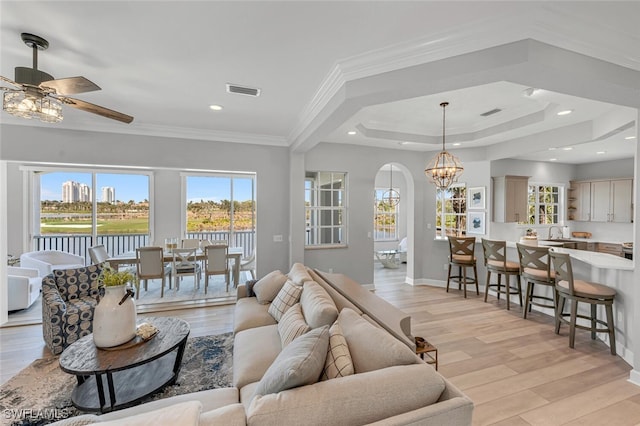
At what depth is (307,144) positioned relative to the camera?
4.18 meters

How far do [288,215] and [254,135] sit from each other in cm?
151

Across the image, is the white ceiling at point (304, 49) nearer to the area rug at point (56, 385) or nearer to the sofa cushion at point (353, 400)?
the sofa cushion at point (353, 400)

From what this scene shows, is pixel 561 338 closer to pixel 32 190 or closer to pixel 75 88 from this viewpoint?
pixel 75 88

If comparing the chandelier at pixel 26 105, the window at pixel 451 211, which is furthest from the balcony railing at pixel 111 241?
the chandelier at pixel 26 105

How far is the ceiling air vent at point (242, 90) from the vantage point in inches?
112

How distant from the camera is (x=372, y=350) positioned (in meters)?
1.55

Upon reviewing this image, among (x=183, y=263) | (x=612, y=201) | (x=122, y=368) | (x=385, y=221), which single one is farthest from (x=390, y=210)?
(x=122, y=368)

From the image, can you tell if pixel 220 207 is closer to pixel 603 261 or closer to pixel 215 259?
pixel 215 259

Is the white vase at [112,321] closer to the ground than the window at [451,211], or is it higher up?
closer to the ground

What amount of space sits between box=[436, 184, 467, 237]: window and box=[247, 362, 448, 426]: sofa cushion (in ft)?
17.3

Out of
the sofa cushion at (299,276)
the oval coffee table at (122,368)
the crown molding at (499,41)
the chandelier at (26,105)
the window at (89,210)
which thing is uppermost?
the crown molding at (499,41)

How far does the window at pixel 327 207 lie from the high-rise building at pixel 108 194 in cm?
490

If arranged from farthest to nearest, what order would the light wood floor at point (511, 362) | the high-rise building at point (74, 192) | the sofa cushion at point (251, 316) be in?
the high-rise building at point (74, 192), the sofa cushion at point (251, 316), the light wood floor at point (511, 362)

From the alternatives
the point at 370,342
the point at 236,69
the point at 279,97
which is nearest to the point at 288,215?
the point at 279,97
